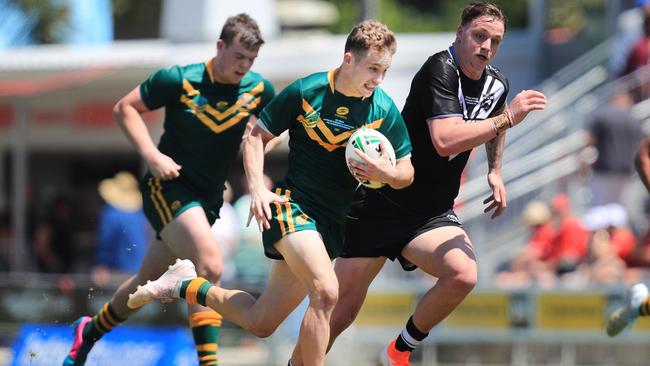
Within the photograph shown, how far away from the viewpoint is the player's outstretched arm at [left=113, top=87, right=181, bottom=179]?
8.45 m

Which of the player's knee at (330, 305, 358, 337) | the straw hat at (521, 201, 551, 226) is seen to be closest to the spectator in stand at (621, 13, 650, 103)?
the straw hat at (521, 201, 551, 226)

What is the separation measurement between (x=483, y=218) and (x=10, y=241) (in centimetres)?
941

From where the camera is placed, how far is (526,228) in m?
15.5

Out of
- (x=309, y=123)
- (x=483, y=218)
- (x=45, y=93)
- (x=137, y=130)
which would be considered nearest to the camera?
(x=309, y=123)

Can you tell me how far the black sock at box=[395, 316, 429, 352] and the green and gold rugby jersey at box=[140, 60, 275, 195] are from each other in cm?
174

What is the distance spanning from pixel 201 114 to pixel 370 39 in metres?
1.85

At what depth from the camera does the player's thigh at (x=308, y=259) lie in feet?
24.3

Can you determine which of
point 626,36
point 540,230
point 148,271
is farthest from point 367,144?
point 626,36

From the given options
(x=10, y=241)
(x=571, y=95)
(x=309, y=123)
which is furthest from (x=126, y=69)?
(x=309, y=123)

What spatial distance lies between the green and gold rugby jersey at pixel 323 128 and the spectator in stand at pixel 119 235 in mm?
5943

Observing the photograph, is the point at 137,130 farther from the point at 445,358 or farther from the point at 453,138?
the point at 445,358

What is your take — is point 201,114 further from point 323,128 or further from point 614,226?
point 614,226

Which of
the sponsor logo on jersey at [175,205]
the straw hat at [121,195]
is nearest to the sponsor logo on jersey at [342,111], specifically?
the sponsor logo on jersey at [175,205]

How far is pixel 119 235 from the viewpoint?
1398cm
